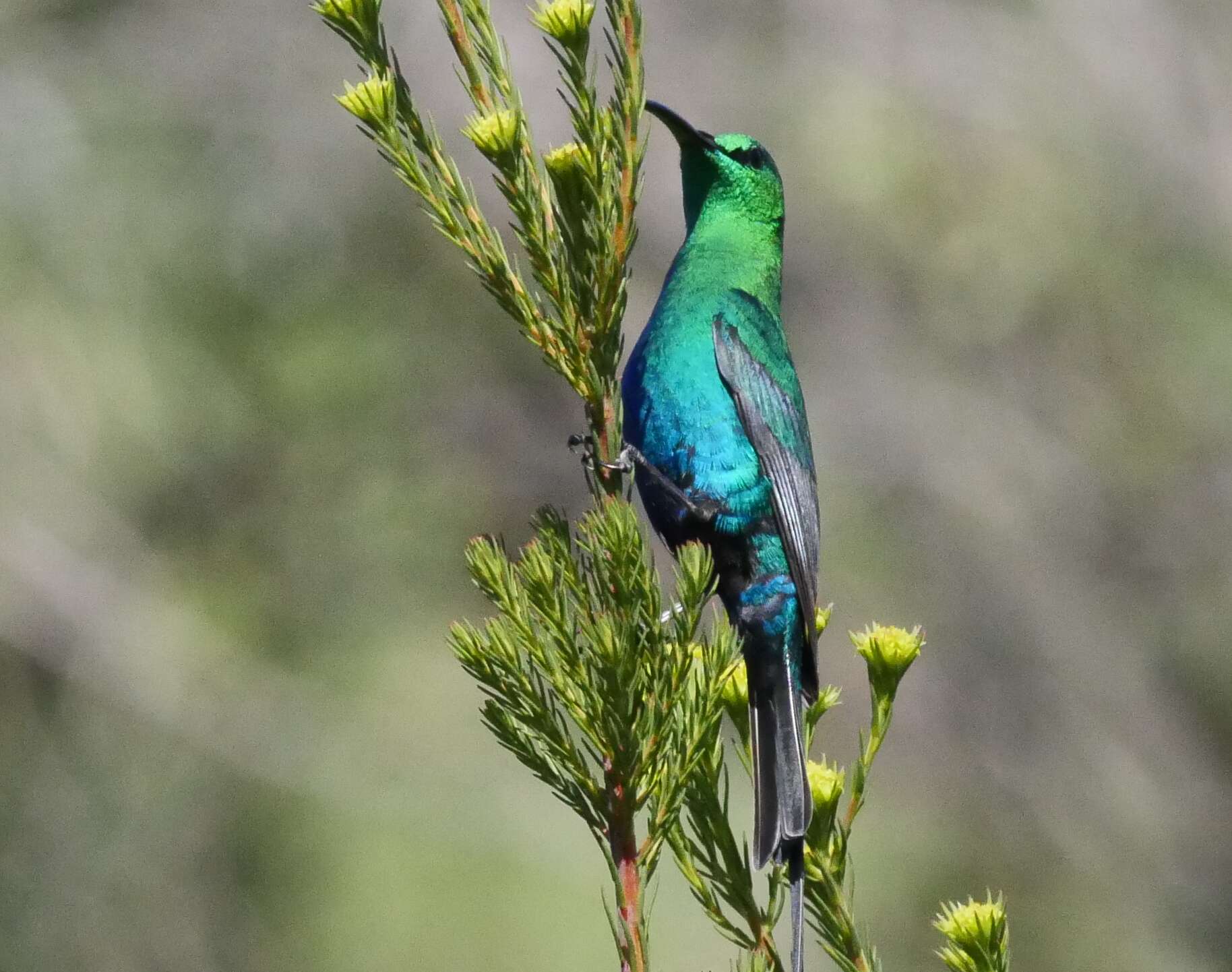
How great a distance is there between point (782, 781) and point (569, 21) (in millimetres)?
1297

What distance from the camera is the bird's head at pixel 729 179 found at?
146 inches

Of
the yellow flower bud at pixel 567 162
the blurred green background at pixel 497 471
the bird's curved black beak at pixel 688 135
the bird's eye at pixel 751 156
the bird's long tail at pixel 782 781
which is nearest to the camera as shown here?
the yellow flower bud at pixel 567 162

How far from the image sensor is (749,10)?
845 centimetres

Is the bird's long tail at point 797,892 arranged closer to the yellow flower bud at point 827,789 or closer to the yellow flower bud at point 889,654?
the yellow flower bud at point 827,789

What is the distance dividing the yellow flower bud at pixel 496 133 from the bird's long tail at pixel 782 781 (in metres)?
1.09

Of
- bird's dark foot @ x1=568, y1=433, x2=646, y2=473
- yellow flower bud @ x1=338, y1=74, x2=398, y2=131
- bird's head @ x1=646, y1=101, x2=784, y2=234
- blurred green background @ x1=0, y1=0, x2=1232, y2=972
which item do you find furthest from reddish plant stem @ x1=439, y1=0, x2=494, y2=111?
blurred green background @ x1=0, y1=0, x2=1232, y2=972

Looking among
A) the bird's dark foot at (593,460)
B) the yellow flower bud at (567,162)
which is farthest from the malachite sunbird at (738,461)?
the yellow flower bud at (567,162)

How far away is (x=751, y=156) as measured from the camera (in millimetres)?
3746

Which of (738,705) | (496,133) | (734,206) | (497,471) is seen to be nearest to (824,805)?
(738,705)

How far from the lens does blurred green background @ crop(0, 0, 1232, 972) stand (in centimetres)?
593

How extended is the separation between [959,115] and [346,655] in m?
4.58

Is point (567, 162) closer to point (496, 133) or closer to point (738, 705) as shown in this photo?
point (496, 133)

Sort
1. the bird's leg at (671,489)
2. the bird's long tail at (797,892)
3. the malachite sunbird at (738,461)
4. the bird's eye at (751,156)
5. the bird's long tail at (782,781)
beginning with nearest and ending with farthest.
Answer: the bird's long tail at (797,892)
the bird's long tail at (782,781)
the bird's leg at (671,489)
the malachite sunbird at (738,461)
the bird's eye at (751,156)

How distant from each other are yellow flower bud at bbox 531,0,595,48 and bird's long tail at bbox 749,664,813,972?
119 cm
